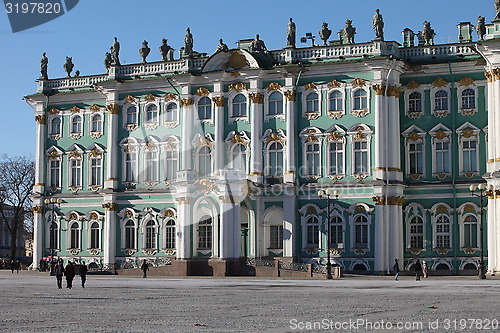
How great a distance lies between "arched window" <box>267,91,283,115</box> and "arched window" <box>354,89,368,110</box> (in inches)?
214

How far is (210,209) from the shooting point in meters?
64.9

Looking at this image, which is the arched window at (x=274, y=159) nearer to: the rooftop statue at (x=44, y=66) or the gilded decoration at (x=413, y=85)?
the gilded decoration at (x=413, y=85)

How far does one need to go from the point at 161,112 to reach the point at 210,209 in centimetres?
891

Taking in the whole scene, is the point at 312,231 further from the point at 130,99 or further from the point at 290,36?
the point at 130,99

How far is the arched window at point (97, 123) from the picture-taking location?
71.6m

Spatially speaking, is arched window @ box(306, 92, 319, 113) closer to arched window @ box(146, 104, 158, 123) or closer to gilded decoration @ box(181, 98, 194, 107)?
gilded decoration @ box(181, 98, 194, 107)

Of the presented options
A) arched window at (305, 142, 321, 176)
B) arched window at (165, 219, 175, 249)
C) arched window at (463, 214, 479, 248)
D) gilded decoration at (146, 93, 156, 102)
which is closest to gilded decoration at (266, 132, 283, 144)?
arched window at (305, 142, 321, 176)

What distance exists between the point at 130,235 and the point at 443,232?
76.9ft

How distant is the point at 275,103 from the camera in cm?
6475

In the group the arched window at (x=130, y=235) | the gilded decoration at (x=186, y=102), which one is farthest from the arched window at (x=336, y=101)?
the arched window at (x=130, y=235)

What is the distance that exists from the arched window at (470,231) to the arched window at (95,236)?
2780 cm

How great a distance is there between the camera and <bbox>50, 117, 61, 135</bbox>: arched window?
73500mm

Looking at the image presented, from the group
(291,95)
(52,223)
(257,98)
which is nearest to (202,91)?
(257,98)

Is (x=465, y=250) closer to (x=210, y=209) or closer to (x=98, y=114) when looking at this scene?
(x=210, y=209)
